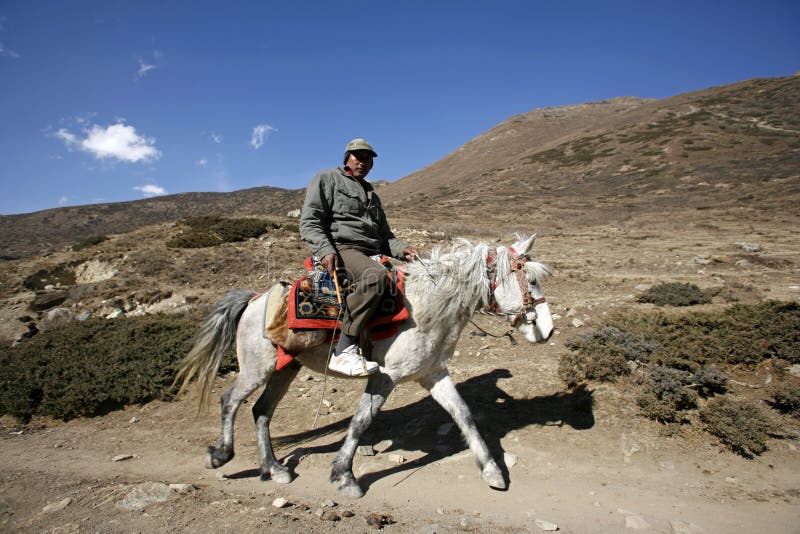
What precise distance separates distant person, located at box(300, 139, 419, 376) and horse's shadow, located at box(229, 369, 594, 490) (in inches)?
61.8

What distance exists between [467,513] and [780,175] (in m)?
37.4

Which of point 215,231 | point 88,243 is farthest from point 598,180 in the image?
point 88,243

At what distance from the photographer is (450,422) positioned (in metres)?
5.02

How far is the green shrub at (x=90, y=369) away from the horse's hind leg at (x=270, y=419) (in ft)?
7.94

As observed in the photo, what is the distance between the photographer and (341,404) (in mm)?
6094

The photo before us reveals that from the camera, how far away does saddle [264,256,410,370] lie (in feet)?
12.3

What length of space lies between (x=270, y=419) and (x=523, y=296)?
3.10 m

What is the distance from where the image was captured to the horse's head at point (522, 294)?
3.73 metres

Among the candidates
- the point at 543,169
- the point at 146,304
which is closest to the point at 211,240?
the point at 146,304

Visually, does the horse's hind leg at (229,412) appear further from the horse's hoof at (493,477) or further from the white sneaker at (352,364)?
the horse's hoof at (493,477)

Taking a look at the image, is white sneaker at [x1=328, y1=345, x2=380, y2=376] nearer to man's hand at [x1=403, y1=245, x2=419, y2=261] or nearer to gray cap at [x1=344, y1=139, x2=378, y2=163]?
man's hand at [x1=403, y1=245, x2=419, y2=261]

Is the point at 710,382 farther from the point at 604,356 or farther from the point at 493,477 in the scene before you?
the point at 493,477

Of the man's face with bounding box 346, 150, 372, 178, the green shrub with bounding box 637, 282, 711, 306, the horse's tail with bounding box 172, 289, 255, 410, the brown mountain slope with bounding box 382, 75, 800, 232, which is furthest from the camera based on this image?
the brown mountain slope with bounding box 382, 75, 800, 232

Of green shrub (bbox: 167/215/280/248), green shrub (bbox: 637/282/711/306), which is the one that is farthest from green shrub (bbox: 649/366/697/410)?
green shrub (bbox: 167/215/280/248)
